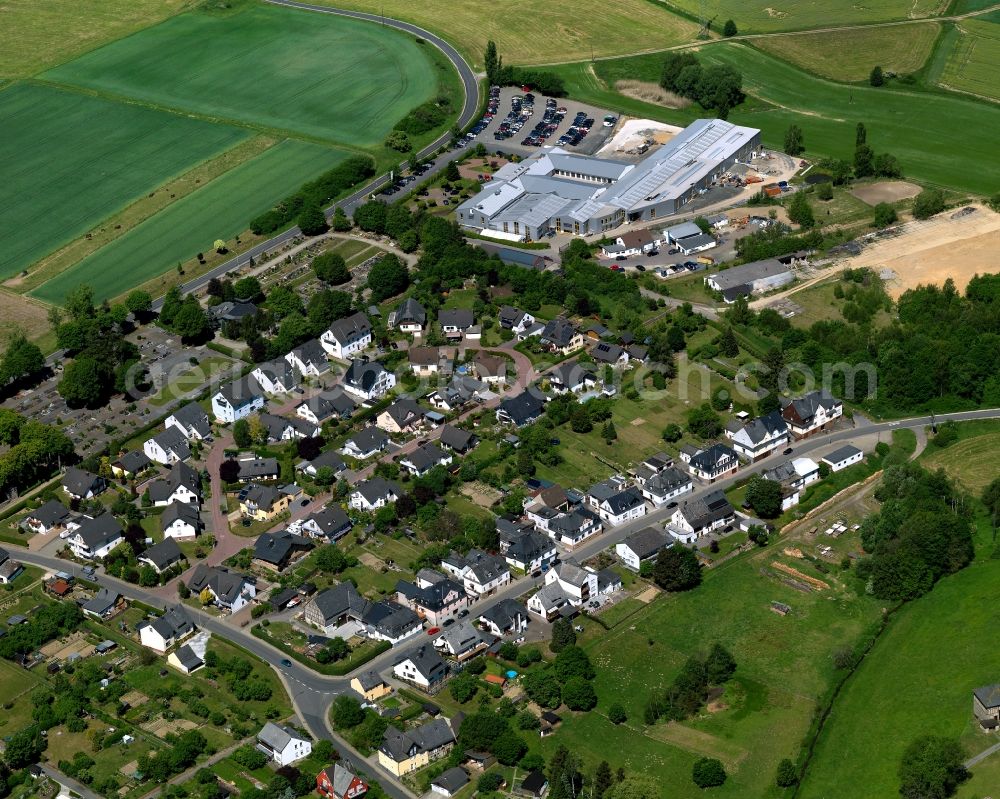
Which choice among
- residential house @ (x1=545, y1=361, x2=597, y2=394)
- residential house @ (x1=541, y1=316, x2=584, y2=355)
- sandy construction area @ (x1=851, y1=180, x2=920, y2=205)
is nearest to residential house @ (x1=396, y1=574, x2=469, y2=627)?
residential house @ (x1=545, y1=361, x2=597, y2=394)

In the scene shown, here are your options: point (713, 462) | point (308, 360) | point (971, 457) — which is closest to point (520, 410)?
point (713, 462)

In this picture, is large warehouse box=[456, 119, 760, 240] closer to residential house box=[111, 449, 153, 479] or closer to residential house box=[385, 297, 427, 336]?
residential house box=[385, 297, 427, 336]

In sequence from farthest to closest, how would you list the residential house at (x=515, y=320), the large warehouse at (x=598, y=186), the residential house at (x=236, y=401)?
the large warehouse at (x=598, y=186)
the residential house at (x=515, y=320)
the residential house at (x=236, y=401)

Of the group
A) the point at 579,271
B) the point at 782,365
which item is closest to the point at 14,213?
the point at 579,271

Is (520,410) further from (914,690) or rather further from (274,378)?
(914,690)

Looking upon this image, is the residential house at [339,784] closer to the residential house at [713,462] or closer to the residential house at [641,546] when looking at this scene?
the residential house at [641,546]

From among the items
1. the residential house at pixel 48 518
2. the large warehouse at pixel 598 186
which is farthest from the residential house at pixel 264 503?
the large warehouse at pixel 598 186
